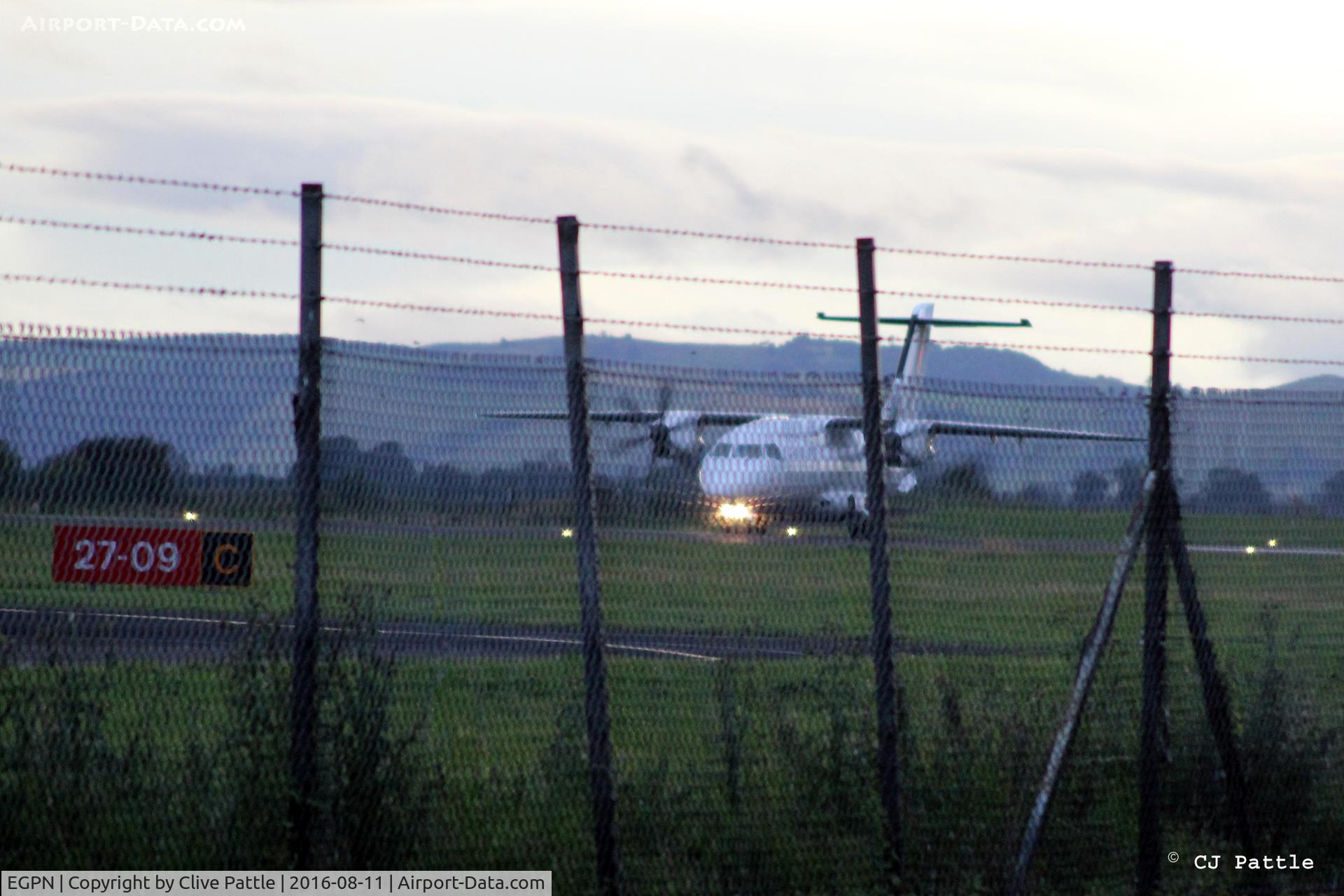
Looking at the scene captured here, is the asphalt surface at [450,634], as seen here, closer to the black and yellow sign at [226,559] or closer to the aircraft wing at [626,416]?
the black and yellow sign at [226,559]

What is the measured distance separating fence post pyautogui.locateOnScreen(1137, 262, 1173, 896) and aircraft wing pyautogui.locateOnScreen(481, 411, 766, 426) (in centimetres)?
186

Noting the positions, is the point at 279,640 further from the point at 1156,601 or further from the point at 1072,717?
the point at 1156,601

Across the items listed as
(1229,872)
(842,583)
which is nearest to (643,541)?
(842,583)

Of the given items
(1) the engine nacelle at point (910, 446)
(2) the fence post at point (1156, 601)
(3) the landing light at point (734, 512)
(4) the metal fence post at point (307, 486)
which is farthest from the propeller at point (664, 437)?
(2) the fence post at point (1156, 601)

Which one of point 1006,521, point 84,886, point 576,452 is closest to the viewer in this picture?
point 84,886

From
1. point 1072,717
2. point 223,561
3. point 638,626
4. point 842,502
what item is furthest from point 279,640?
point 1072,717

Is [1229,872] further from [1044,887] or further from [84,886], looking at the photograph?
[84,886]

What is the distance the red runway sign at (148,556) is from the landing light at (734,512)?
1.86 meters

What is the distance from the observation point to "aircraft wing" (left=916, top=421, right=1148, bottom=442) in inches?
263

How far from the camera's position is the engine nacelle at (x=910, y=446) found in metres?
6.36

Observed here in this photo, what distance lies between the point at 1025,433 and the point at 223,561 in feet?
11.4

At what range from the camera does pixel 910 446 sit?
632 centimetres

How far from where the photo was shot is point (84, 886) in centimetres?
520

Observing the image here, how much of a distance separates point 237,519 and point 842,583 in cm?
251
